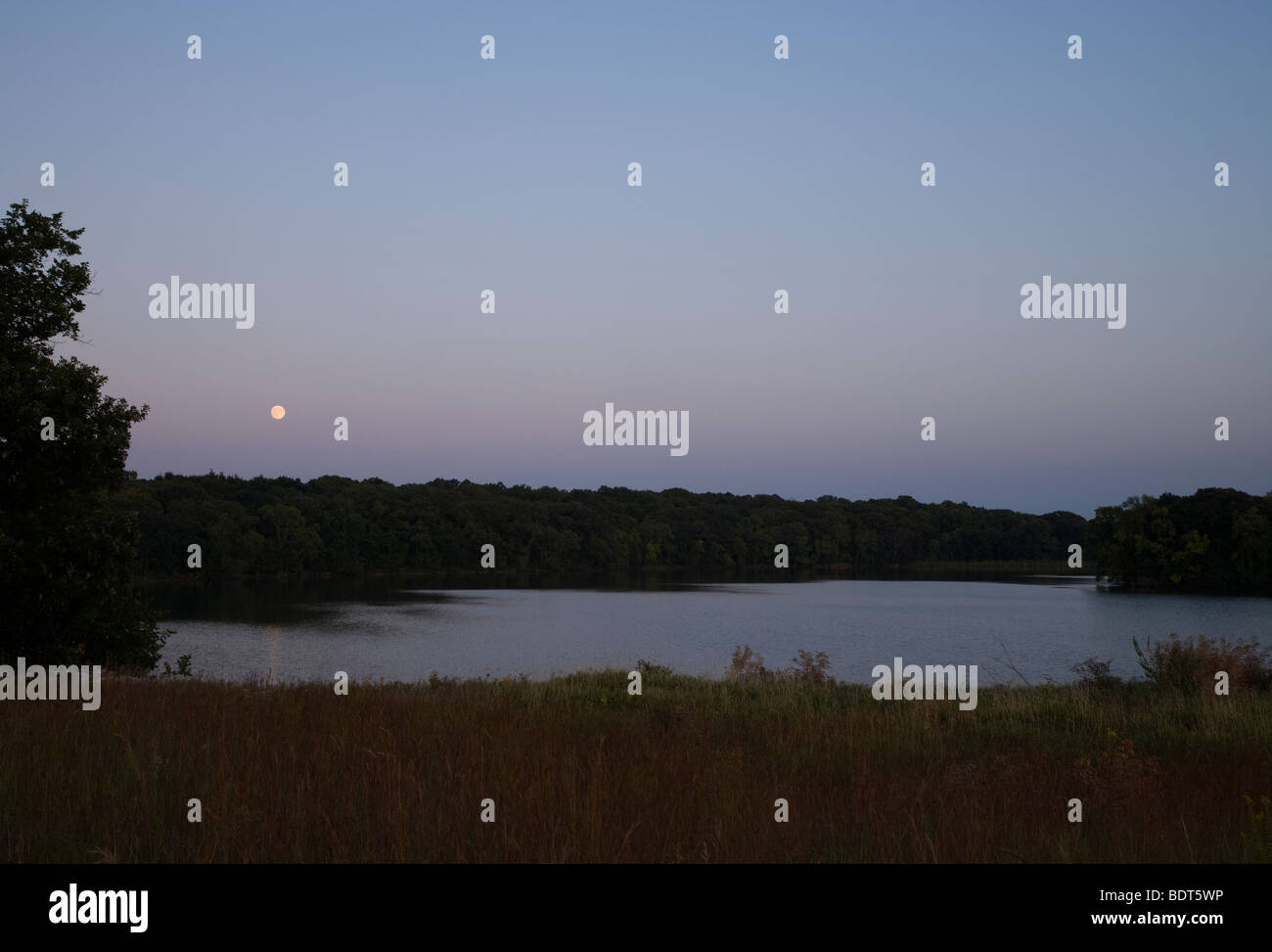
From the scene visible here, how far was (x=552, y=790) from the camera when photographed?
568 cm

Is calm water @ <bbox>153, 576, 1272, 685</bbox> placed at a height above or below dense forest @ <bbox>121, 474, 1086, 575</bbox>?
below

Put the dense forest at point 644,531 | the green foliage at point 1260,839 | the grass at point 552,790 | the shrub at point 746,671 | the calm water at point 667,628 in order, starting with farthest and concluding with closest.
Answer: the dense forest at point 644,531 < the calm water at point 667,628 < the shrub at point 746,671 < the green foliage at point 1260,839 < the grass at point 552,790

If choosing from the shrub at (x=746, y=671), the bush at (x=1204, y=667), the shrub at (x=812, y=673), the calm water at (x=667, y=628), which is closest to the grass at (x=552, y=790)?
the bush at (x=1204, y=667)

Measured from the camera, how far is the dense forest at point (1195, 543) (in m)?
81.7

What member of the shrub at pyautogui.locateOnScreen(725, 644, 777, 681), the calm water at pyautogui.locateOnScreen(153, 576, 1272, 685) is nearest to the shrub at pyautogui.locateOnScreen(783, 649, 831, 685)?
the shrub at pyautogui.locateOnScreen(725, 644, 777, 681)

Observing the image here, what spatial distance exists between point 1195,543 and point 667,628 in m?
61.6

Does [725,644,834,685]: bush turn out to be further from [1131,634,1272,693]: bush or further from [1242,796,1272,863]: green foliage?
[1242,796,1272,863]: green foliage

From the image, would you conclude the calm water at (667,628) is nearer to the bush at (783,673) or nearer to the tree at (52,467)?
the bush at (783,673)

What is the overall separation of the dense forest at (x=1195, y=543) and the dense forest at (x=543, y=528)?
53.7 m

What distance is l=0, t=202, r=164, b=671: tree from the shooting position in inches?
635

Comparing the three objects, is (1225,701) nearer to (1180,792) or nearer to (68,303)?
(1180,792)

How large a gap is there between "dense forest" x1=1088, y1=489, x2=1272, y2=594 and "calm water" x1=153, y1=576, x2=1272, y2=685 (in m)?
8.64

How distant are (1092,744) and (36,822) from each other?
11936 millimetres
